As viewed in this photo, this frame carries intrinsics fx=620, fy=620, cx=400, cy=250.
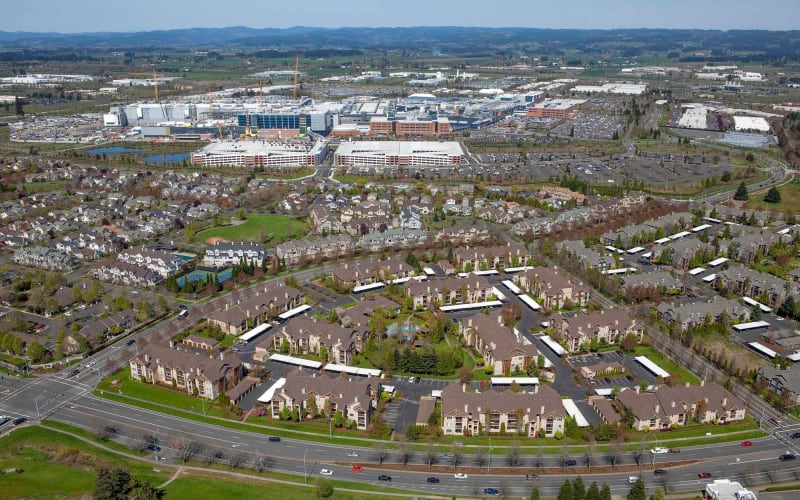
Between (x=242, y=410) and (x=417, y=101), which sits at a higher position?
(x=417, y=101)

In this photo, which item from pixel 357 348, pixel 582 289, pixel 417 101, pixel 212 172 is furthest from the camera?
pixel 417 101

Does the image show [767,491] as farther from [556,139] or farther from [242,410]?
[556,139]

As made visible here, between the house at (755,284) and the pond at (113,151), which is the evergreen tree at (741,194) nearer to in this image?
the house at (755,284)

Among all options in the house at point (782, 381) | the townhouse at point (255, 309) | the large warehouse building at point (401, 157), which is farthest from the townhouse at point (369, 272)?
the large warehouse building at point (401, 157)

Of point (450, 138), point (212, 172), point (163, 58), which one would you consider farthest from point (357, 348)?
point (163, 58)

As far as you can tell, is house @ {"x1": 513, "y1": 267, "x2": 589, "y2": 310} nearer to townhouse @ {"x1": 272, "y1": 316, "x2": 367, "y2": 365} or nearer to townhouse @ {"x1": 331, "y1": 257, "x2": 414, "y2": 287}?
townhouse @ {"x1": 331, "y1": 257, "x2": 414, "y2": 287}

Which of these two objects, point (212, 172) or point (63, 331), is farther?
point (212, 172)

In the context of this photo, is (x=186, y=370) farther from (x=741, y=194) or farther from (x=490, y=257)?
(x=741, y=194)

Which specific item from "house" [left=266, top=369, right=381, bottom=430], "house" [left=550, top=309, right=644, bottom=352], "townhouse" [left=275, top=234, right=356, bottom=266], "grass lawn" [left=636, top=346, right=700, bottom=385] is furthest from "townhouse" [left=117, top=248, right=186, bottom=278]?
"grass lawn" [left=636, top=346, right=700, bottom=385]
